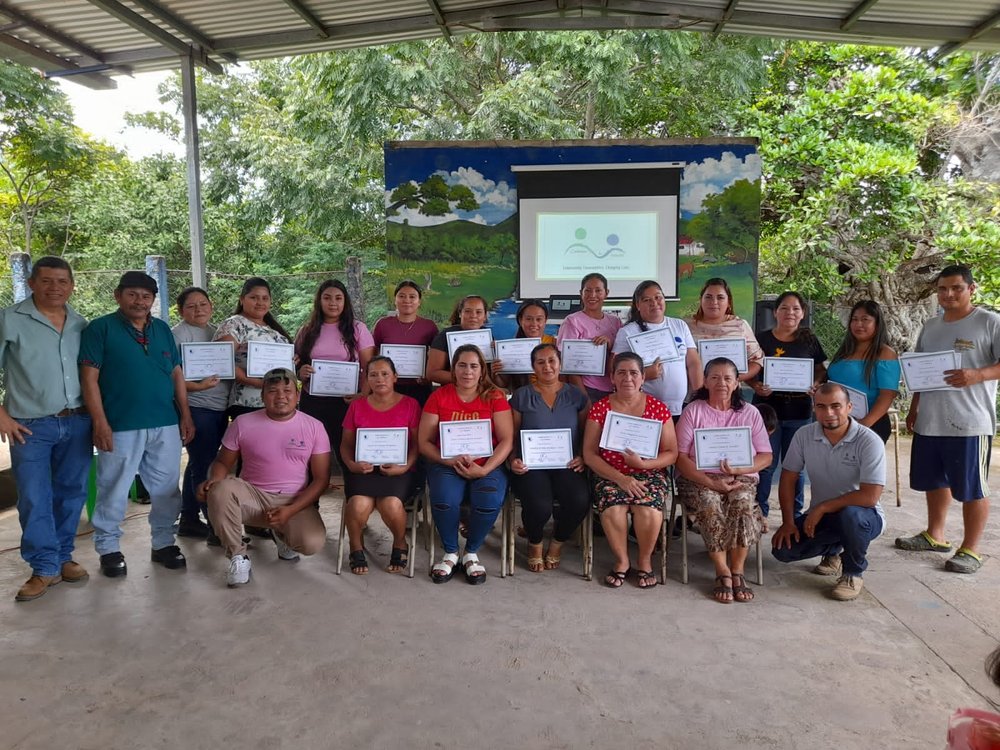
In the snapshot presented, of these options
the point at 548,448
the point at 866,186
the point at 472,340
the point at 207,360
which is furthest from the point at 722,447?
the point at 866,186

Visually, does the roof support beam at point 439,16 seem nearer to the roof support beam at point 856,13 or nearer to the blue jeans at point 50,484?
the roof support beam at point 856,13

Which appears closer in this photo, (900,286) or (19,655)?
(19,655)

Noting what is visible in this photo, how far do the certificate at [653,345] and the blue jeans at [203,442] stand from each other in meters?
2.60

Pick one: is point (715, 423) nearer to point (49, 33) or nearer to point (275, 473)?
point (275, 473)

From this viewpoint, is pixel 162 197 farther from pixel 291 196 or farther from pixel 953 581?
pixel 953 581

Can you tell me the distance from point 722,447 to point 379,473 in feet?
6.10

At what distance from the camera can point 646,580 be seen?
3596 millimetres

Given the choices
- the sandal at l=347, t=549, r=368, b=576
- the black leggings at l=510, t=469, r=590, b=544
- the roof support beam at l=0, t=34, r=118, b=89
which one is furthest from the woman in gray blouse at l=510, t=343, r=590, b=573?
the roof support beam at l=0, t=34, r=118, b=89

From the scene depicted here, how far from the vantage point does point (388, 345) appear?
4309 mm

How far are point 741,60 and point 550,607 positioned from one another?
27.0 feet

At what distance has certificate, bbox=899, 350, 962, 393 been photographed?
12.6 ft

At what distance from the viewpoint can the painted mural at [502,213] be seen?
603 cm

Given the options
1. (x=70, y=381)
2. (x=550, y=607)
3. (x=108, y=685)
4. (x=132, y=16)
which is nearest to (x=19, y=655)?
(x=108, y=685)

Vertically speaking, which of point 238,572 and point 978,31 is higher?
point 978,31
